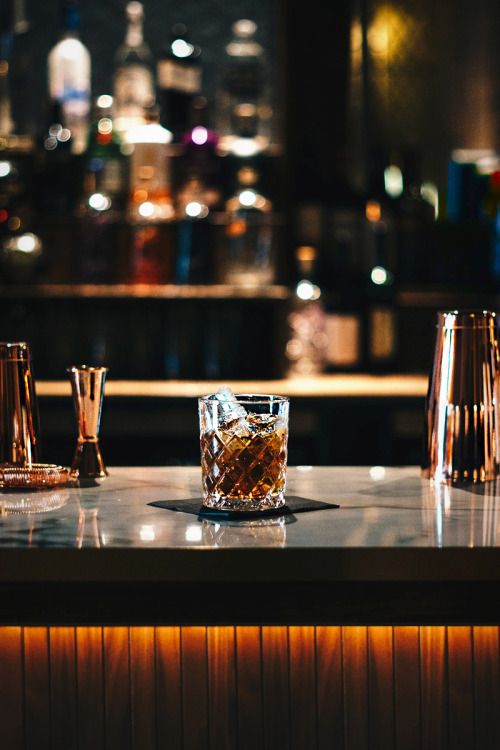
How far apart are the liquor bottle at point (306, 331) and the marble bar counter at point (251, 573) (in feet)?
7.30

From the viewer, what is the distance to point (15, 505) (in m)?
1.35

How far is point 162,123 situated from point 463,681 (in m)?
2.48

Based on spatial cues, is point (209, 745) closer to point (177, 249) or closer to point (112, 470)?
point (112, 470)

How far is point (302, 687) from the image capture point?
1.26 metres

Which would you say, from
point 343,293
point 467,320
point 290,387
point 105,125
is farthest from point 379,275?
point 467,320

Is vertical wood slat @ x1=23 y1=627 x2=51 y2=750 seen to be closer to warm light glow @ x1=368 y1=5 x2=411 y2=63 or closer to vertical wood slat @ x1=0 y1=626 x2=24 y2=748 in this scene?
vertical wood slat @ x1=0 y1=626 x2=24 y2=748

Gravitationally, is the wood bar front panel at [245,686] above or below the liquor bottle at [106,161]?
below

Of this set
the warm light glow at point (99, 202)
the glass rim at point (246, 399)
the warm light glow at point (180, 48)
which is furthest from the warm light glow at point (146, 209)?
the glass rim at point (246, 399)

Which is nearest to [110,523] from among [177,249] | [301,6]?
[177,249]

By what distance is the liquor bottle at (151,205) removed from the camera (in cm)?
335

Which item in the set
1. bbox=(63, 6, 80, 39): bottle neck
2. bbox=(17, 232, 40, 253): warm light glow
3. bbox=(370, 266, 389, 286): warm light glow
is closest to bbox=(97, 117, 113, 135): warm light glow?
bbox=(63, 6, 80, 39): bottle neck

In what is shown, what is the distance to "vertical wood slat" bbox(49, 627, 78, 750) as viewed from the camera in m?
1.25

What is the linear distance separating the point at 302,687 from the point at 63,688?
0.89 ft

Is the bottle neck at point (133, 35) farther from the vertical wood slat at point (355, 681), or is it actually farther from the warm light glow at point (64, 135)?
the vertical wood slat at point (355, 681)
